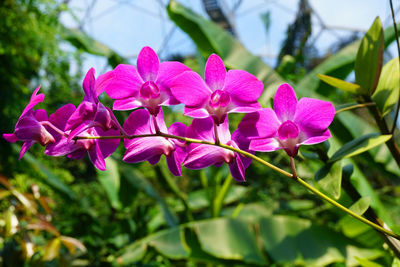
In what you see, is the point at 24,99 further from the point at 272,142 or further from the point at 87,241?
the point at 272,142

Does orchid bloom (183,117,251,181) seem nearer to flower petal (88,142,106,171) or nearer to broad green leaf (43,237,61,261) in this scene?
flower petal (88,142,106,171)

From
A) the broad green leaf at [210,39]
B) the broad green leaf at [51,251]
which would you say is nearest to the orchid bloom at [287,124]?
the broad green leaf at [51,251]

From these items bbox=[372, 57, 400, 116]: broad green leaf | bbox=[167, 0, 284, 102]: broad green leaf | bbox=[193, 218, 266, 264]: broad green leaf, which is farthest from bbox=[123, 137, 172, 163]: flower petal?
bbox=[167, 0, 284, 102]: broad green leaf

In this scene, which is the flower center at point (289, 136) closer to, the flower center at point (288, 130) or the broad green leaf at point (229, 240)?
the flower center at point (288, 130)

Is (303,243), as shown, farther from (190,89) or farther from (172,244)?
(190,89)

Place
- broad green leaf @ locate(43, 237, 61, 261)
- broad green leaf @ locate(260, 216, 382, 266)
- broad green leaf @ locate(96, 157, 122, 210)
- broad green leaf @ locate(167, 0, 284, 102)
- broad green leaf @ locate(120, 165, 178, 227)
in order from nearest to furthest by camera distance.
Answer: broad green leaf @ locate(43, 237, 61, 261) < broad green leaf @ locate(260, 216, 382, 266) < broad green leaf @ locate(167, 0, 284, 102) < broad green leaf @ locate(120, 165, 178, 227) < broad green leaf @ locate(96, 157, 122, 210)

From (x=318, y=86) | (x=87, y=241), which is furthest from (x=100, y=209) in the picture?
(x=318, y=86)
